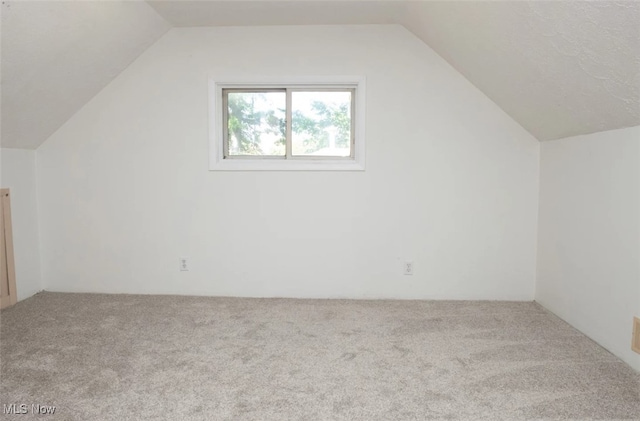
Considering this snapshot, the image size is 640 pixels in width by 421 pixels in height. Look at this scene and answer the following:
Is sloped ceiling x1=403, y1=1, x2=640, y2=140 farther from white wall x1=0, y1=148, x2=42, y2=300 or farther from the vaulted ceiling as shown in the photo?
white wall x1=0, y1=148, x2=42, y2=300

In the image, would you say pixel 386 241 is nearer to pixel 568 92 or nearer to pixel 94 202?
pixel 568 92

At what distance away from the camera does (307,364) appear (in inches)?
81.5

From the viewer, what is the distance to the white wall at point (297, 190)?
3.03 meters

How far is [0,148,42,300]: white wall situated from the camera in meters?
2.99

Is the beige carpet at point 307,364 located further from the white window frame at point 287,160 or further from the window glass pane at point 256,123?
the window glass pane at point 256,123

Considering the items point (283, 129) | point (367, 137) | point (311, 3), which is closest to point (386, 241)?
point (367, 137)

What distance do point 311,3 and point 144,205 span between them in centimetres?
202

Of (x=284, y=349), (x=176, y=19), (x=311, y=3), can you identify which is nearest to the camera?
(x=284, y=349)

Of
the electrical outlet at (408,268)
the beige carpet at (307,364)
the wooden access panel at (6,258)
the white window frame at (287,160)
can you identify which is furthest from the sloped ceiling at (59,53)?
the electrical outlet at (408,268)

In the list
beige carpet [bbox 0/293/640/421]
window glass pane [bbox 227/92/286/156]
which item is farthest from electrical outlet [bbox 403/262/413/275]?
window glass pane [bbox 227/92/286/156]

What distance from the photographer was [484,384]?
1868 mm

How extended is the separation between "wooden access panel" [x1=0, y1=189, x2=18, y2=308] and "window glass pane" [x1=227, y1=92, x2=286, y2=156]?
67.2 inches

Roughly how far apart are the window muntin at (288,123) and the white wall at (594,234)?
1531 mm

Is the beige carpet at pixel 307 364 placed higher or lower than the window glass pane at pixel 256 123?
lower
